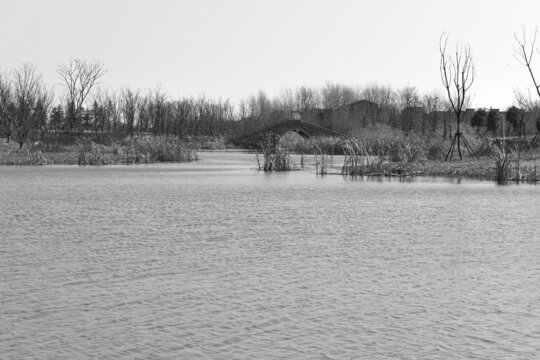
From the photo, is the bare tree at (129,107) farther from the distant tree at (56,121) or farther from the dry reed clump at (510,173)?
the dry reed clump at (510,173)

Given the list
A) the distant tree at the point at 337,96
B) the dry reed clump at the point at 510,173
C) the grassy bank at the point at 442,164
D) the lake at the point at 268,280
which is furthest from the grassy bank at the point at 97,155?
the distant tree at the point at 337,96

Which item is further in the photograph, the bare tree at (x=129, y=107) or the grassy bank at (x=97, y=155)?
Answer: the bare tree at (x=129, y=107)

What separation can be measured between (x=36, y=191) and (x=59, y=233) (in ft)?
31.8

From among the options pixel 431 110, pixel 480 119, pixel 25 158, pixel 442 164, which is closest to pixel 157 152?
pixel 25 158

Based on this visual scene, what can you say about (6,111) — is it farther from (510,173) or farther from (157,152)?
(510,173)

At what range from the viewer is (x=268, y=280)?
9.84 meters

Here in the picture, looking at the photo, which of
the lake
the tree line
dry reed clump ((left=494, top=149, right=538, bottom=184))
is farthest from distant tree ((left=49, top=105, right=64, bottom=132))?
the lake

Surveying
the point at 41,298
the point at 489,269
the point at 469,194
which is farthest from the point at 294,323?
the point at 469,194

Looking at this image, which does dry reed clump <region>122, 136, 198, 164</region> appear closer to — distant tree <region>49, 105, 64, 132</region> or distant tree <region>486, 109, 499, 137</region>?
distant tree <region>49, 105, 64, 132</region>

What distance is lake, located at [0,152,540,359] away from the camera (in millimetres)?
7027

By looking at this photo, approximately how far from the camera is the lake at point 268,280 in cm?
703

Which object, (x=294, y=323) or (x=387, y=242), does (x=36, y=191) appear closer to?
(x=387, y=242)

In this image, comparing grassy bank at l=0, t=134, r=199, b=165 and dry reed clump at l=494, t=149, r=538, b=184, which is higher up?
grassy bank at l=0, t=134, r=199, b=165

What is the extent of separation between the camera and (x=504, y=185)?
26000 mm
